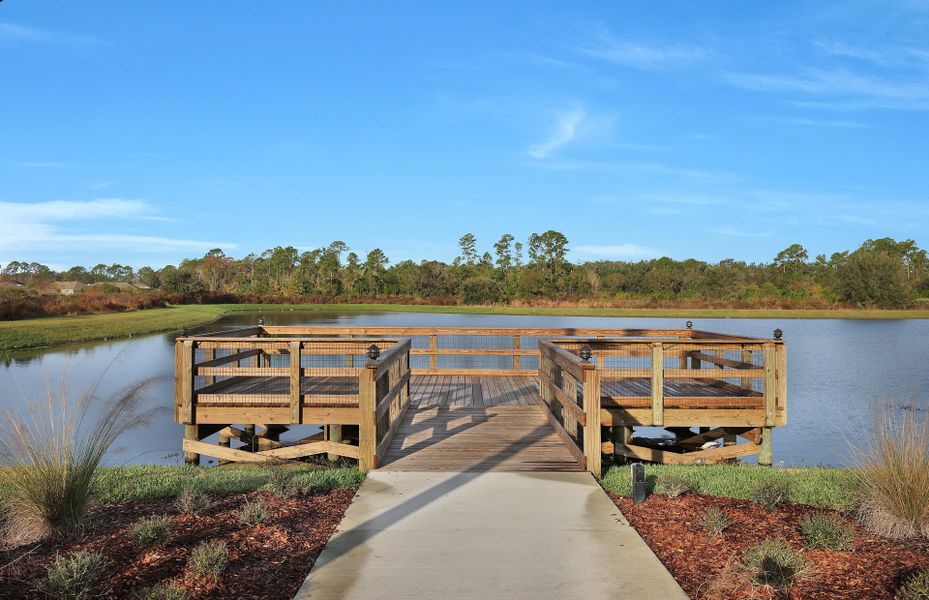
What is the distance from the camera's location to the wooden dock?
23.0 ft

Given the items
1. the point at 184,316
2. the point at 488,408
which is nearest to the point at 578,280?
the point at 184,316

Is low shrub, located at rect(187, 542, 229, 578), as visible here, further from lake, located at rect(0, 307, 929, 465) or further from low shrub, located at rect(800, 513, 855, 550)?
low shrub, located at rect(800, 513, 855, 550)

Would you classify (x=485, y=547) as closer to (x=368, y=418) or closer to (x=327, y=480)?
(x=327, y=480)

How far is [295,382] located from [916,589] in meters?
6.94

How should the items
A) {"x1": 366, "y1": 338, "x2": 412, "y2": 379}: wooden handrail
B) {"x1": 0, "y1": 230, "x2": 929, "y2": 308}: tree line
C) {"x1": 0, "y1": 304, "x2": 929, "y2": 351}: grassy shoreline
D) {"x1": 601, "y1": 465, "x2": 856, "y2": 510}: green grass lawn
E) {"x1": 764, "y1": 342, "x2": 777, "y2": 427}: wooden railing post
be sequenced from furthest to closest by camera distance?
{"x1": 0, "y1": 230, "x2": 929, "y2": 308}: tree line < {"x1": 0, "y1": 304, "x2": 929, "y2": 351}: grassy shoreline < {"x1": 764, "y1": 342, "x2": 777, "y2": 427}: wooden railing post < {"x1": 366, "y1": 338, "x2": 412, "y2": 379}: wooden handrail < {"x1": 601, "y1": 465, "x2": 856, "y2": 510}: green grass lawn

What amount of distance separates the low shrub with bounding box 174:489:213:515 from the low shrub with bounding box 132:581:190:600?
1.51 meters

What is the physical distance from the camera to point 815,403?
15.5 m

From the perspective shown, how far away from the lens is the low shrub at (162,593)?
11.4ft

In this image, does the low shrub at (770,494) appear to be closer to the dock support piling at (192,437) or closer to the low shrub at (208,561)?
the low shrub at (208,561)

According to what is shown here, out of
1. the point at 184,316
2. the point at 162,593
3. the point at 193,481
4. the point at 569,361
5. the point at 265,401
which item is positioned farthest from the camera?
the point at 184,316

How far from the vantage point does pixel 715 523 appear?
4801 millimetres

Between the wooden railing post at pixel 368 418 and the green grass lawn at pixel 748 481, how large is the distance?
7.93ft

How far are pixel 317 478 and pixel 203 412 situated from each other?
3310 millimetres

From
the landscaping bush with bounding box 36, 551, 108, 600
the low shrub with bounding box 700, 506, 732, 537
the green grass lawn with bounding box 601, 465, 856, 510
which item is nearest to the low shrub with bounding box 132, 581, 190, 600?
the landscaping bush with bounding box 36, 551, 108, 600
